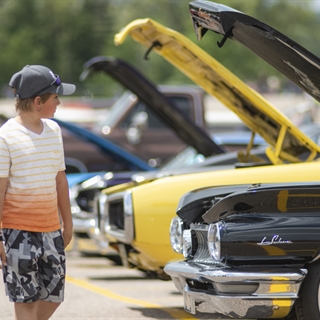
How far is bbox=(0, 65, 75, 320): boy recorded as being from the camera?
15.4 feet

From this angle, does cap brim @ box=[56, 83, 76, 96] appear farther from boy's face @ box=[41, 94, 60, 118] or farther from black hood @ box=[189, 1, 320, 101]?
black hood @ box=[189, 1, 320, 101]

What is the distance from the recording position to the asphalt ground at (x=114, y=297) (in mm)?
6836

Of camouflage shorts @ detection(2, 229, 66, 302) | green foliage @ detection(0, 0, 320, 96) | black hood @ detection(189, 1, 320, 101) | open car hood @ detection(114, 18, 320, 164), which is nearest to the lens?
camouflage shorts @ detection(2, 229, 66, 302)

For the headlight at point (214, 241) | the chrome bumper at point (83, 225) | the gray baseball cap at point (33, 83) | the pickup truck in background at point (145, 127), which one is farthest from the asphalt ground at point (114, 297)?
the pickup truck in background at point (145, 127)

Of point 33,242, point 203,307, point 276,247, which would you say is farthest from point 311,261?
point 33,242

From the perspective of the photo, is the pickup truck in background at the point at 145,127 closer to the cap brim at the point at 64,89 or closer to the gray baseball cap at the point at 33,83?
the cap brim at the point at 64,89

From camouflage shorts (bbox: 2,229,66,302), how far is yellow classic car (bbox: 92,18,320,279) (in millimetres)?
2402

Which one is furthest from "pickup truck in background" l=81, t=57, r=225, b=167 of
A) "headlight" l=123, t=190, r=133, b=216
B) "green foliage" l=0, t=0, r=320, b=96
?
"green foliage" l=0, t=0, r=320, b=96

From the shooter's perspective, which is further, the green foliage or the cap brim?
the green foliage

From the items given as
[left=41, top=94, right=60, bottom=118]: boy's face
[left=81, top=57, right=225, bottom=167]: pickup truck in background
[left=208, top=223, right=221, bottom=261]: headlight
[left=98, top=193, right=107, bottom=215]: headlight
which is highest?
[left=41, top=94, right=60, bottom=118]: boy's face

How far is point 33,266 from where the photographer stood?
15.4 feet

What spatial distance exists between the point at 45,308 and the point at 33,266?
29cm

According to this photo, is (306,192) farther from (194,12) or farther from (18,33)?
(18,33)

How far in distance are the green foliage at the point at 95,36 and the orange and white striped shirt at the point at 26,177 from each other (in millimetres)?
50070
